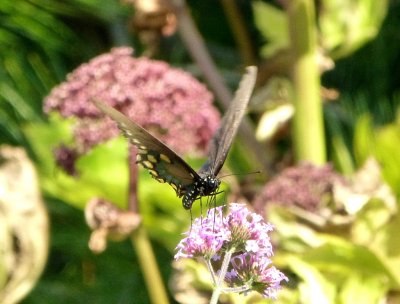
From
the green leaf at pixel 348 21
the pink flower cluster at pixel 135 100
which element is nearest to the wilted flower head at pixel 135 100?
the pink flower cluster at pixel 135 100

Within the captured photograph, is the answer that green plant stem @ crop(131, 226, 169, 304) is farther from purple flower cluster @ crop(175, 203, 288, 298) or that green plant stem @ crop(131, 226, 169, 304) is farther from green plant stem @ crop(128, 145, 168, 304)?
purple flower cluster @ crop(175, 203, 288, 298)

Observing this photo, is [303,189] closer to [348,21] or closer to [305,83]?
[305,83]

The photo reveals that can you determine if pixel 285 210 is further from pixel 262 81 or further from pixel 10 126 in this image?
pixel 10 126

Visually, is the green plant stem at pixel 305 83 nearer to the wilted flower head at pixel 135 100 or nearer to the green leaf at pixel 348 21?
the green leaf at pixel 348 21

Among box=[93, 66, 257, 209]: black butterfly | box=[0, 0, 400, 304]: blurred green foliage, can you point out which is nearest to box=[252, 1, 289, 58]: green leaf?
box=[0, 0, 400, 304]: blurred green foliage

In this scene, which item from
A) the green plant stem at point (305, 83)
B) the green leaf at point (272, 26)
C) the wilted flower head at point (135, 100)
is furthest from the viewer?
the green leaf at point (272, 26)

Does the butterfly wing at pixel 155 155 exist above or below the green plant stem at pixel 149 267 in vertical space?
below
